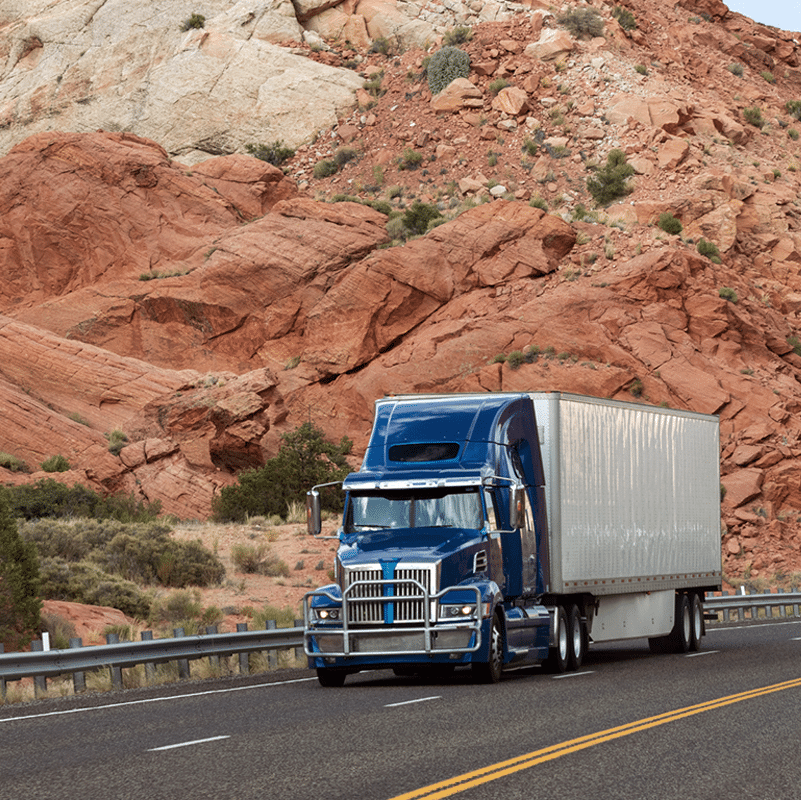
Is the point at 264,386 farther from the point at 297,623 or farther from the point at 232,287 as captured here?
the point at 297,623

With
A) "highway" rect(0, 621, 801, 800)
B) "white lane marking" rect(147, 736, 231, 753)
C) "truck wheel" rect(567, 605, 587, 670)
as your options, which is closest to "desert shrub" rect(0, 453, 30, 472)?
"highway" rect(0, 621, 801, 800)

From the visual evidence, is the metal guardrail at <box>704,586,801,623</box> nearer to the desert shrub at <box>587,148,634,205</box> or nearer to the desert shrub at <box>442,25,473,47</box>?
the desert shrub at <box>587,148,634,205</box>

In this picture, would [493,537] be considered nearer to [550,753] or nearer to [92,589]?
[550,753]

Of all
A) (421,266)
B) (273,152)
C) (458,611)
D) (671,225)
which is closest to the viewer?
(458,611)

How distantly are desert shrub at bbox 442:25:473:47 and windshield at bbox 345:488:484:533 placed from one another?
2213 inches

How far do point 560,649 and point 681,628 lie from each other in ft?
16.4

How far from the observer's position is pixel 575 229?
5331cm

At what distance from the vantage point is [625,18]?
7000cm

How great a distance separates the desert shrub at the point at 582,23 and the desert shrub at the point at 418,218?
17087mm

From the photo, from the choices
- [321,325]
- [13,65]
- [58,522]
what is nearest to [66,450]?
[58,522]

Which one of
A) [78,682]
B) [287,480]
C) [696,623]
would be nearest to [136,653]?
[78,682]

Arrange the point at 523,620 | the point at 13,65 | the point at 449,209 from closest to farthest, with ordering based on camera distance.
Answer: the point at 523,620
the point at 449,209
the point at 13,65

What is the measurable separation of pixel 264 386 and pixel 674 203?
21400mm

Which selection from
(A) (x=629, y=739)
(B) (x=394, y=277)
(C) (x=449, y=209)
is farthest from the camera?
(C) (x=449, y=209)
